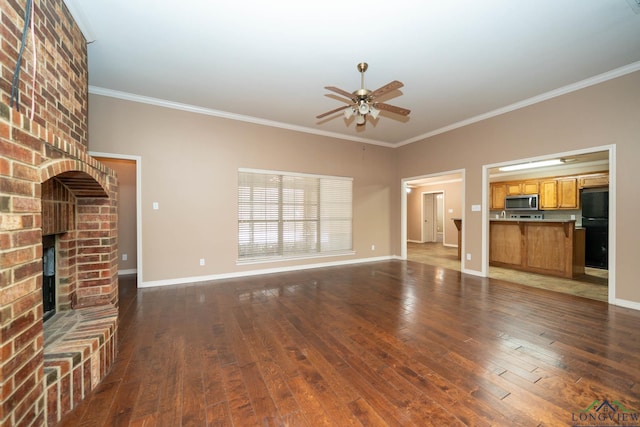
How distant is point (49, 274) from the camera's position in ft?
6.73

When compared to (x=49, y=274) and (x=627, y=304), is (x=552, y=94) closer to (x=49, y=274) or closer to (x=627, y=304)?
(x=627, y=304)

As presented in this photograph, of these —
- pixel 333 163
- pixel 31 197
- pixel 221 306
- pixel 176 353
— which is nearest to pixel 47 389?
pixel 176 353

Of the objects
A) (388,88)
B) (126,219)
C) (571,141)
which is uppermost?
(388,88)

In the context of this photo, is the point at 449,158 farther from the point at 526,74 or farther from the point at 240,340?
the point at 240,340

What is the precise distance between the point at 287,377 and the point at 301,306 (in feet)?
4.45

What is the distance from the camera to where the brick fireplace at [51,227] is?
1129mm

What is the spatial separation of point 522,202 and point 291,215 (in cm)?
645

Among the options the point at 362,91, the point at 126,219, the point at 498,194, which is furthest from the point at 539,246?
the point at 126,219

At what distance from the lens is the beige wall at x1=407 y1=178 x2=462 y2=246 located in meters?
9.25

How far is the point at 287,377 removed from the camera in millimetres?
1791

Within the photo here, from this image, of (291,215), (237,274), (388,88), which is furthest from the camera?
(291,215)

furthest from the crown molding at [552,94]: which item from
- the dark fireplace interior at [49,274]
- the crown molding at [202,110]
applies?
the dark fireplace interior at [49,274]

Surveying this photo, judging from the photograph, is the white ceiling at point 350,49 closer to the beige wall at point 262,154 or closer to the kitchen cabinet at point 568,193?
the beige wall at point 262,154

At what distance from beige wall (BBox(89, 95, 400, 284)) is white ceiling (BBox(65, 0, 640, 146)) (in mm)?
383
